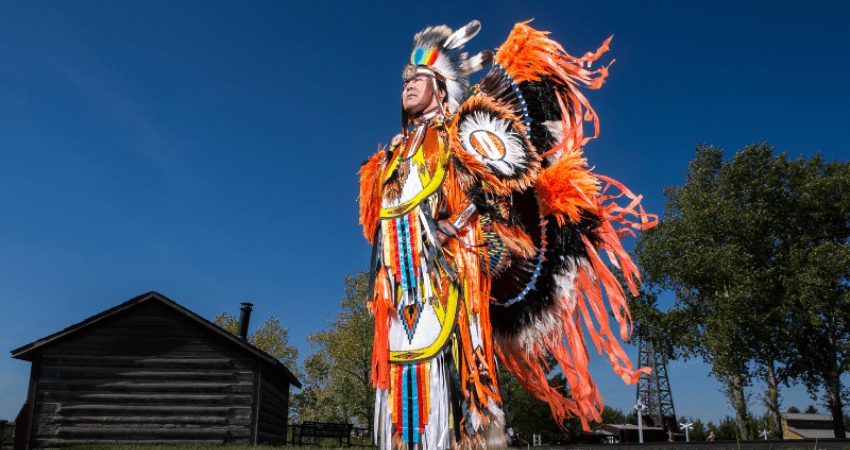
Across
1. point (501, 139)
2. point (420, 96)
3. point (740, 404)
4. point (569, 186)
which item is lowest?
point (740, 404)

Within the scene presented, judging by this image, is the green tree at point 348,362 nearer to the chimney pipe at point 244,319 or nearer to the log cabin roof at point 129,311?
the chimney pipe at point 244,319

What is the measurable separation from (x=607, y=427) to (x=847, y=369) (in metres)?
36.2

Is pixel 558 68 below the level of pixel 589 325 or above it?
above

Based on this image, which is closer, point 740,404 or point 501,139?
point 501,139

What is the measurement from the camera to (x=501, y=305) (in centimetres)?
364

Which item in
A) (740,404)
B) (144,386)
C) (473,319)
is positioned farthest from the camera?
(740,404)

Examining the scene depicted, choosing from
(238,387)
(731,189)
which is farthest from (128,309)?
(731,189)

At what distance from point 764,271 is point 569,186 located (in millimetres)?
17962

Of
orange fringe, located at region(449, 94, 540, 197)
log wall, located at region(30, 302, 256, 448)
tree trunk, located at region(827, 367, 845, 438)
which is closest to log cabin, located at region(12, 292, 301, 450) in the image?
log wall, located at region(30, 302, 256, 448)

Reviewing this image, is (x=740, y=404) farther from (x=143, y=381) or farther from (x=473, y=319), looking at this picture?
Result: (x=473, y=319)

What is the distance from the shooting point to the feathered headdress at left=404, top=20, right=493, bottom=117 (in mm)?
3625

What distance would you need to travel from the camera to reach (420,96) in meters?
3.62

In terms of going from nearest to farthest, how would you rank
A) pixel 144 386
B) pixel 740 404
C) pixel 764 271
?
pixel 144 386 → pixel 764 271 → pixel 740 404

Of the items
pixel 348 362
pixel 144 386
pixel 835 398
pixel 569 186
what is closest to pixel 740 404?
pixel 835 398
